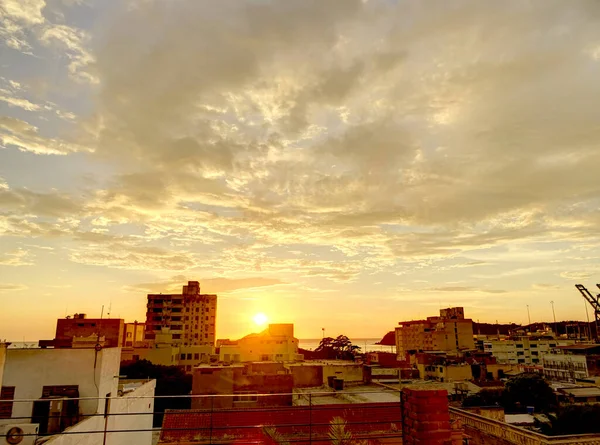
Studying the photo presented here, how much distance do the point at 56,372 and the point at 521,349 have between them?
8172 cm

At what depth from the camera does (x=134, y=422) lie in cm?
1936

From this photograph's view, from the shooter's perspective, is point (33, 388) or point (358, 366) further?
point (358, 366)

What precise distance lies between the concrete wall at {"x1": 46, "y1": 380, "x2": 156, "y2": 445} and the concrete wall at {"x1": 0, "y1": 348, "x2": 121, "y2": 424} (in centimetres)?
86

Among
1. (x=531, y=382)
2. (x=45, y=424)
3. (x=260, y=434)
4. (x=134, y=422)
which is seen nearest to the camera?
(x=45, y=424)

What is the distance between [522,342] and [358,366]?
5610cm

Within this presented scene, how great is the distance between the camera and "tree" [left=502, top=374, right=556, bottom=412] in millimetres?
36853

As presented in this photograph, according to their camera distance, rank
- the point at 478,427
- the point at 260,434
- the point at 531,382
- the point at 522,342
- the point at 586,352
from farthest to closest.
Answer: the point at 522,342
the point at 586,352
the point at 531,382
the point at 478,427
the point at 260,434

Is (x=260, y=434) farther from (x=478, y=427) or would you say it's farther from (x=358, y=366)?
(x=358, y=366)

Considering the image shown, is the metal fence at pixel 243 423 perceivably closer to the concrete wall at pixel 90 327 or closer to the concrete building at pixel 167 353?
the concrete wall at pixel 90 327

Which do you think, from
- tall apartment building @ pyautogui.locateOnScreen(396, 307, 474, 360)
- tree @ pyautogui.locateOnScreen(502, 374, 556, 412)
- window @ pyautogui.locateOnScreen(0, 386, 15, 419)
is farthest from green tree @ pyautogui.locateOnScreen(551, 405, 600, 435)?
tall apartment building @ pyautogui.locateOnScreen(396, 307, 474, 360)

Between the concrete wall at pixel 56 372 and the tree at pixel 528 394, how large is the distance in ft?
113

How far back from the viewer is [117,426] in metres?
16.6

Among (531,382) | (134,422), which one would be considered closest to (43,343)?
(134,422)

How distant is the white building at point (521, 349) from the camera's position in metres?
76.2
